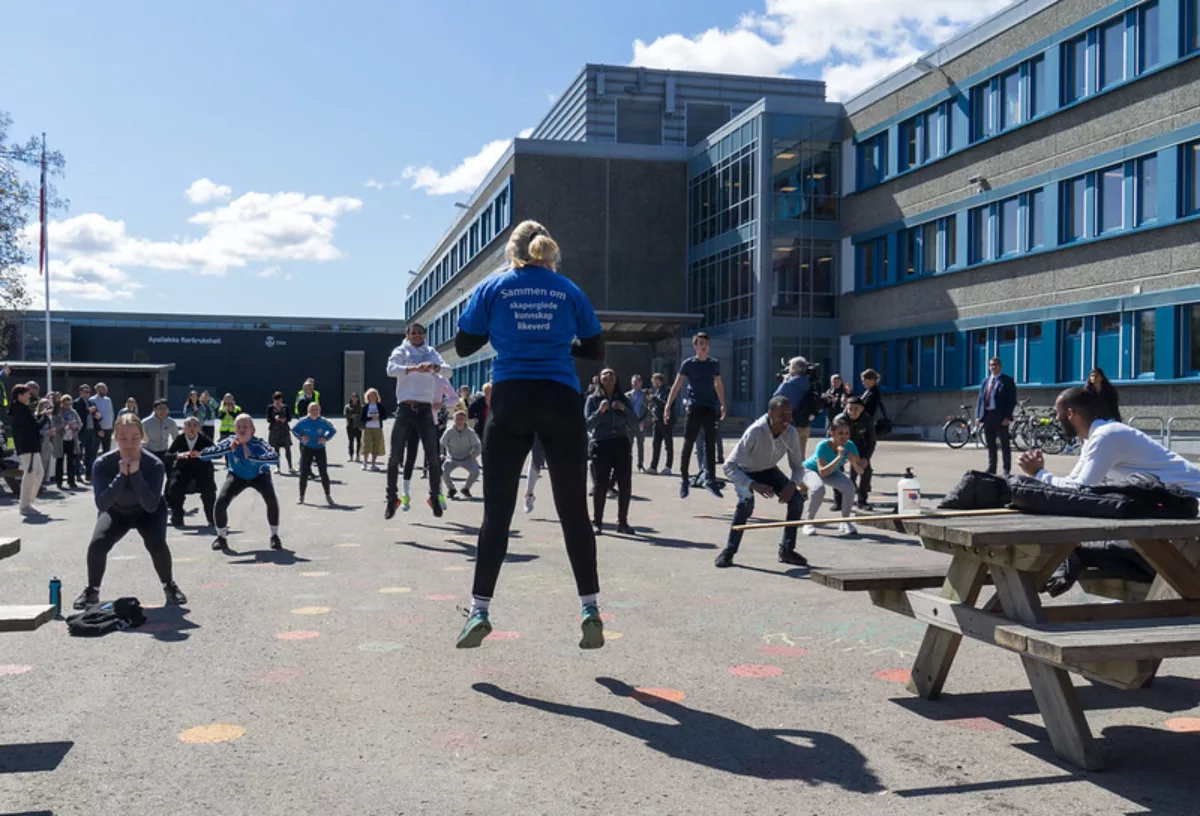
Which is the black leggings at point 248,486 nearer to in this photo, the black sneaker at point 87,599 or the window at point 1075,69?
the black sneaker at point 87,599

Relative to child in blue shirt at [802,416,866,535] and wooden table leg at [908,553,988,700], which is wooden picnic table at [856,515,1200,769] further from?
child in blue shirt at [802,416,866,535]

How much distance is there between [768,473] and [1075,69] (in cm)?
2395

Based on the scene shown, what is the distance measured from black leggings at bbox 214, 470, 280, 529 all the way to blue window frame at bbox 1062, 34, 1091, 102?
24722 mm

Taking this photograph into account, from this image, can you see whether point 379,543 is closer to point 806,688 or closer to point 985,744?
point 806,688

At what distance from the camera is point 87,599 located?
689 centimetres

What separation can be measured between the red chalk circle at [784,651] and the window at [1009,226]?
2757cm

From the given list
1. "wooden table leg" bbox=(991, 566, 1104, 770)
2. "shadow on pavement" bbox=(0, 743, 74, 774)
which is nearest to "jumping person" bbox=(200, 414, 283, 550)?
"shadow on pavement" bbox=(0, 743, 74, 774)

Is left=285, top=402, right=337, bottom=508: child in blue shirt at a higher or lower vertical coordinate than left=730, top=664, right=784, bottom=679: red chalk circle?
higher

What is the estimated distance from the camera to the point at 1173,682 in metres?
5.07

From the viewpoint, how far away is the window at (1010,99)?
3052cm

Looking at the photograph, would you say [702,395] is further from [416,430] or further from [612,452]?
[416,430]

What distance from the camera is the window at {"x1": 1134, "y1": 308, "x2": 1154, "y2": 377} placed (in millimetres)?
25531

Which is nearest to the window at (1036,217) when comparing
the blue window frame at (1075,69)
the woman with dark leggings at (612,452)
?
the blue window frame at (1075,69)

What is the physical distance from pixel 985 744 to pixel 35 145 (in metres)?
37.2
